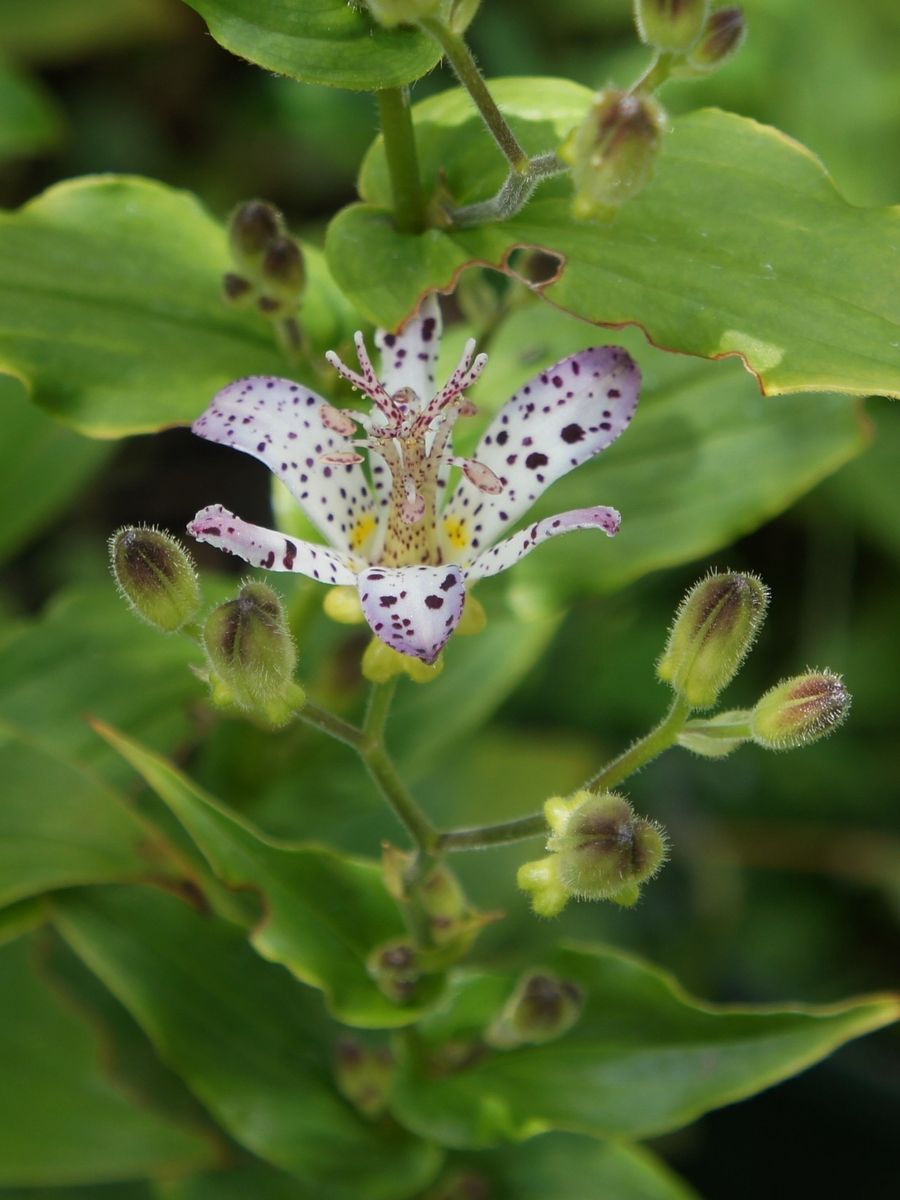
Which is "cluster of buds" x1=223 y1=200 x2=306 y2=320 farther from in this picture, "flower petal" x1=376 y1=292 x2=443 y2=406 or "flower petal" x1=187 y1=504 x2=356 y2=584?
"flower petal" x1=187 y1=504 x2=356 y2=584

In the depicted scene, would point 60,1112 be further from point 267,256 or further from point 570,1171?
point 267,256

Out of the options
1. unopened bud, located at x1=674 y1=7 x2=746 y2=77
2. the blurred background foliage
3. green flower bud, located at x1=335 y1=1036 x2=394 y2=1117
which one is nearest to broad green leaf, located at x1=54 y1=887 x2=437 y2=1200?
green flower bud, located at x1=335 y1=1036 x2=394 y2=1117

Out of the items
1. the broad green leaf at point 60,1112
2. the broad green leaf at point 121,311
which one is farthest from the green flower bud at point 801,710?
the broad green leaf at point 60,1112

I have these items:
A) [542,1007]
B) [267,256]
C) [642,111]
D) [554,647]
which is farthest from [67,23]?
[542,1007]

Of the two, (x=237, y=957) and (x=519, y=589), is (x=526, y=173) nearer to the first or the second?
(x=519, y=589)

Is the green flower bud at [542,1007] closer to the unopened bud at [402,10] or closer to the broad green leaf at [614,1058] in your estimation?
the broad green leaf at [614,1058]

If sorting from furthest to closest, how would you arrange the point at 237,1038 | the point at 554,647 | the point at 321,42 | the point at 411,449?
the point at 554,647 → the point at 237,1038 → the point at 411,449 → the point at 321,42
